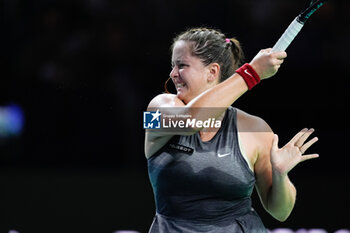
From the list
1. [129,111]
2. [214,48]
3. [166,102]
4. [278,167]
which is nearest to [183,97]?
[166,102]

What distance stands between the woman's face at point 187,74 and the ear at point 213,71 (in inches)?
0.8

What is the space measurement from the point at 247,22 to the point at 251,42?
0.45 feet

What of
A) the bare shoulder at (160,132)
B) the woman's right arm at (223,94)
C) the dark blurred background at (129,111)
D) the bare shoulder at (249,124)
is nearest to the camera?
the woman's right arm at (223,94)

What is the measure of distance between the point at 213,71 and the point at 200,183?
0.38 metres

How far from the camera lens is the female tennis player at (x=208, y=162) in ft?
5.78

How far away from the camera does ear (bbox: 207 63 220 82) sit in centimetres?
190

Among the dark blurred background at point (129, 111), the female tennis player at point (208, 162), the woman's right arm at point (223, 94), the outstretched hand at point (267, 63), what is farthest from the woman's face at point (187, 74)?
the dark blurred background at point (129, 111)

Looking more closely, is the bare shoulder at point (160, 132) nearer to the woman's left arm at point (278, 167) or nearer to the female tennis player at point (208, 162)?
the female tennis player at point (208, 162)

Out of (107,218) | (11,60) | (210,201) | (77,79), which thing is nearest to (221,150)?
(210,201)

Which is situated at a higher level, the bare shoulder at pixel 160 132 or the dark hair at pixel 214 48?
the dark hair at pixel 214 48

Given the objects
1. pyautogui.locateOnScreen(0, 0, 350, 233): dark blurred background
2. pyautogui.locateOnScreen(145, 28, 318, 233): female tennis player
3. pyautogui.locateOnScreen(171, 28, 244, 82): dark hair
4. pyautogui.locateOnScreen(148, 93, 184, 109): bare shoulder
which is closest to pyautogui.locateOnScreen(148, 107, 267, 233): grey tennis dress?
pyautogui.locateOnScreen(145, 28, 318, 233): female tennis player

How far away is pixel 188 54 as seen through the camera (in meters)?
1.86

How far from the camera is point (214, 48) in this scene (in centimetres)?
193

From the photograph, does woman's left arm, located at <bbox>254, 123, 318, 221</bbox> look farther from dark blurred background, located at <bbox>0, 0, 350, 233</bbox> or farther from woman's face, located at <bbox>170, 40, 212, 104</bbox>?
dark blurred background, located at <bbox>0, 0, 350, 233</bbox>
